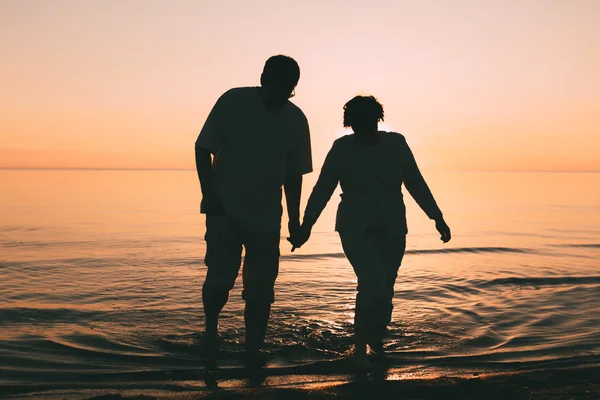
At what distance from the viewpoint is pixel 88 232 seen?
2031 cm

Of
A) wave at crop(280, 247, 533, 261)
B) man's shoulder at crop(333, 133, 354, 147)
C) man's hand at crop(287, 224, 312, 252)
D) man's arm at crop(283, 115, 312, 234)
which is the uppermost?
man's shoulder at crop(333, 133, 354, 147)

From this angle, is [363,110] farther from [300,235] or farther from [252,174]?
[300,235]

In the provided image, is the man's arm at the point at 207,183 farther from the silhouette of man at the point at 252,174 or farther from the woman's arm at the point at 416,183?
the woman's arm at the point at 416,183

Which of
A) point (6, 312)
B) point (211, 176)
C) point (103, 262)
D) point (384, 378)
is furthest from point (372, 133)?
point (103, 262)

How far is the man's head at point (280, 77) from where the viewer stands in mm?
4953

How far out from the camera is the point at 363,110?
5.33 meters

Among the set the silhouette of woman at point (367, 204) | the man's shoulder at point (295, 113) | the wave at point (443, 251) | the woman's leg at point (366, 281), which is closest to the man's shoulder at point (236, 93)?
the man's shoulder at point (295, 113)

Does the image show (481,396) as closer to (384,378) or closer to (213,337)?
(384,378)

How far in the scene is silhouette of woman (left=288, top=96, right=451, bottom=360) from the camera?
17.6ft

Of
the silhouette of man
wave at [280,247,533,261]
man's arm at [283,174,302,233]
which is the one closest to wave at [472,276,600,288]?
wave at [280,247,533,261]

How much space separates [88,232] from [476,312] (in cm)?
1543

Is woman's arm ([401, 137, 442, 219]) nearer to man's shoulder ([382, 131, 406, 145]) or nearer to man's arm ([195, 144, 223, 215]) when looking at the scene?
man's shoulder ([382, 131, 406, 145])

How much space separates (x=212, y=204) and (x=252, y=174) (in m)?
0.44

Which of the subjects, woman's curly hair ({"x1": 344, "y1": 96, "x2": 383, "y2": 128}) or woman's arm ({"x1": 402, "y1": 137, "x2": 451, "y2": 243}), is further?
woman's arm ({"x1": 402, "y1": 137, "x2": 451, "y2": 243})
